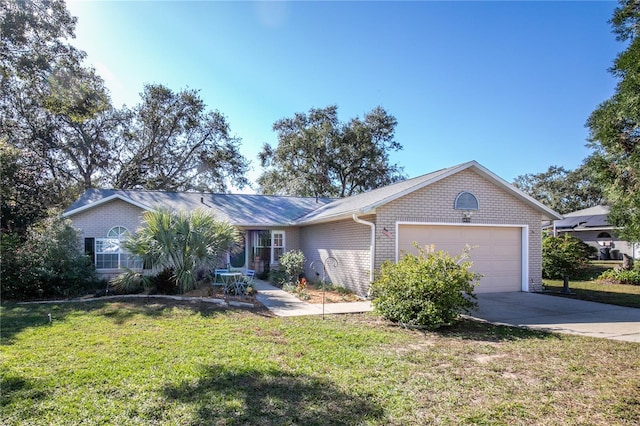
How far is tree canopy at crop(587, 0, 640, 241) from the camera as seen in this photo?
6.95 meters

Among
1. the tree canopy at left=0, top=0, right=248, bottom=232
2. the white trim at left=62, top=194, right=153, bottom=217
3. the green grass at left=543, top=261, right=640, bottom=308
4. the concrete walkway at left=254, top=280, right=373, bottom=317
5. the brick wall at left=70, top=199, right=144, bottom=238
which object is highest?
the tree canopy at left=0, top=0, right=248, bottom=232

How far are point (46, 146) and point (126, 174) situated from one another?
488 centimetres

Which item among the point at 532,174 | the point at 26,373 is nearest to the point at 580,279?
the point at 26,373

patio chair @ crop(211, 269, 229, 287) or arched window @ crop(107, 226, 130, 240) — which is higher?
arched window @ crop(107, 226, 130, 240)

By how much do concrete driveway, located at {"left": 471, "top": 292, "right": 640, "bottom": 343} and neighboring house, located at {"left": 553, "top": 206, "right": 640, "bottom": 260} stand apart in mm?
18005

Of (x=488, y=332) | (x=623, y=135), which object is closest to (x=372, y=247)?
(x=488, y=332)

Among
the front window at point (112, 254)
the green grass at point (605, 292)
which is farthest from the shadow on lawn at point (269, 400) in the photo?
the front window at point (112, 254)

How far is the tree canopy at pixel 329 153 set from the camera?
31.0 meters

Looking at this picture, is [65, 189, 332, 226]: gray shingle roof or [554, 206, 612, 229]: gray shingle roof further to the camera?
[554, 206, 612, 229]: gray shingle roof

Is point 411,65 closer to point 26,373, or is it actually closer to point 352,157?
point 26,373

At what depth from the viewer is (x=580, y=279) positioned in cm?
1780

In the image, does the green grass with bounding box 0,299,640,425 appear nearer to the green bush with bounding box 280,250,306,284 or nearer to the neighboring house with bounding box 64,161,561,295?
the neighboring house with bounding box 64,161,561,295

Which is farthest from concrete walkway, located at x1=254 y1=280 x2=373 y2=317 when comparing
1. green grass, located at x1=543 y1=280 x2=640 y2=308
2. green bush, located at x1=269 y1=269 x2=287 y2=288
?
green grass, located at x1=543 y1=280 x2=640 y2=308

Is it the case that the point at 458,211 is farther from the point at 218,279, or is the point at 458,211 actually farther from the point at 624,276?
the point at 624,276
